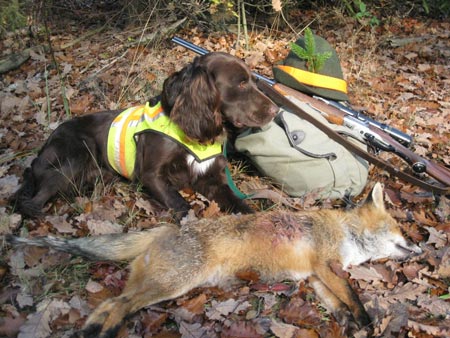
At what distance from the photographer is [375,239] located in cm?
371

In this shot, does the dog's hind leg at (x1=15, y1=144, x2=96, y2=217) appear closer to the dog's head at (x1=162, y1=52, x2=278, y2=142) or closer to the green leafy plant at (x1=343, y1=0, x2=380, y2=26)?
the dog's head at (x1=162, y1=52, x2=278, y2=142)

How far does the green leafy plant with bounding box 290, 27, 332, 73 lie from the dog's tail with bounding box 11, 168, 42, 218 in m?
3.37

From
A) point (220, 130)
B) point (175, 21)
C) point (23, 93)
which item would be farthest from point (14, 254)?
point (175, 21)

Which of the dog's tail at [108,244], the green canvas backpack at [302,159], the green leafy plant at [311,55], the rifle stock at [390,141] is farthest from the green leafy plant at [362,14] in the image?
the dog's tail at [108,244]

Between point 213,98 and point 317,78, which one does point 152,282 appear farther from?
point 317,78

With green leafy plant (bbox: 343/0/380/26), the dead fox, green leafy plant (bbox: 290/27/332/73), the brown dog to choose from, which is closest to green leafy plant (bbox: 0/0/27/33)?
the brown dog

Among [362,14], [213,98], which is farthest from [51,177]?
[362,14]

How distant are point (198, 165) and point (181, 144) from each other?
302 mm

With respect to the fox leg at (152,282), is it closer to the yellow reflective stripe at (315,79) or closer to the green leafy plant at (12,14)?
the yellow reflective stripe at (315,79)

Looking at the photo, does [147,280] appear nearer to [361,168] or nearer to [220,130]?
[220,130]

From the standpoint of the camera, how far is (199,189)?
4.52 m

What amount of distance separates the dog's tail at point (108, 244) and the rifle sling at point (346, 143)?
1998mm

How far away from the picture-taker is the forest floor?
9.89ft

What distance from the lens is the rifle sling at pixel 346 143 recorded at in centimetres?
423
